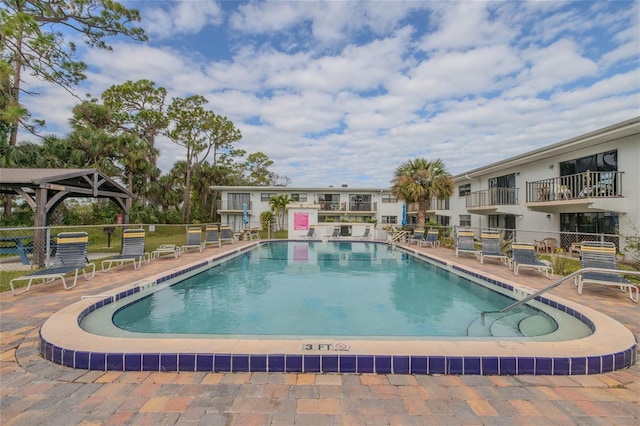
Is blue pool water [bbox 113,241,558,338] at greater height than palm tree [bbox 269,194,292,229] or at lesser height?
lesser

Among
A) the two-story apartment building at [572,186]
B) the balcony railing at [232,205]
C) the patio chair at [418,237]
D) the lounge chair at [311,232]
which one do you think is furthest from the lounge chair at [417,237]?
the balcony railing at [232,205]

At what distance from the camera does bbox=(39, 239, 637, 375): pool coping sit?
2643mm

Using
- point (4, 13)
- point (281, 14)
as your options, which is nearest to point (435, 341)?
point (281, 14)

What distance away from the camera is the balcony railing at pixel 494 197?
16.1 meters

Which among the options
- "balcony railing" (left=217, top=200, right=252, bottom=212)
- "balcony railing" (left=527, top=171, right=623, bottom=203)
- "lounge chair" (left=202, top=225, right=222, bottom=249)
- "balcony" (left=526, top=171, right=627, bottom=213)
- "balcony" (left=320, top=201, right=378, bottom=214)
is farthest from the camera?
"balcony" (left=320, top=201, right=378, bottom=214)

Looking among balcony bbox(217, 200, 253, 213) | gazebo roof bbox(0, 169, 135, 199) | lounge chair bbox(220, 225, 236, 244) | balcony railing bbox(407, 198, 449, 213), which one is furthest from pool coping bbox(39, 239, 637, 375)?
balcony bbox(217, 200, 253, 213)

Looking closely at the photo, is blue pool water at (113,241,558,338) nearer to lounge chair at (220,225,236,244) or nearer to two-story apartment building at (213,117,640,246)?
two-story apartment building at (213,117,640,246)

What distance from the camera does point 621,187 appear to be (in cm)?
1019

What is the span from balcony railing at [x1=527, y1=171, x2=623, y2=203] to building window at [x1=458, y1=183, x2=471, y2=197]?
624 cm

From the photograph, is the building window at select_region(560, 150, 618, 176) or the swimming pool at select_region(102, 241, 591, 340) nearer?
the swimming pool at select_region(102, 241, 591, 340)

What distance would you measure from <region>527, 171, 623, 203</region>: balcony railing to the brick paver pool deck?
426 inches

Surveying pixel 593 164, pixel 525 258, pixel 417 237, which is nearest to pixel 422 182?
pixel 417 237

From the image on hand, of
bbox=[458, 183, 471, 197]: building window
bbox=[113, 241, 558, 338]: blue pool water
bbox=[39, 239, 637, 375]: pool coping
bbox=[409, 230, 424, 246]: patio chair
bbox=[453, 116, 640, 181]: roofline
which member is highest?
bbox=[453, 116, 640, 181]: roofline

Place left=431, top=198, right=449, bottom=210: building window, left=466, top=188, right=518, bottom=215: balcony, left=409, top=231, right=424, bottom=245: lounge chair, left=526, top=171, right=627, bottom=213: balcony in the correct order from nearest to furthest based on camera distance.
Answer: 1. left=526, top=171, right=627, bottom=213: balcony
2. left=409, top=231, right=424, bottom=245: lounge chair
3. left=466, top=188, right=518, bottom=215: balcony
4. left=431, top=198, right=449, bottom=210: building window
